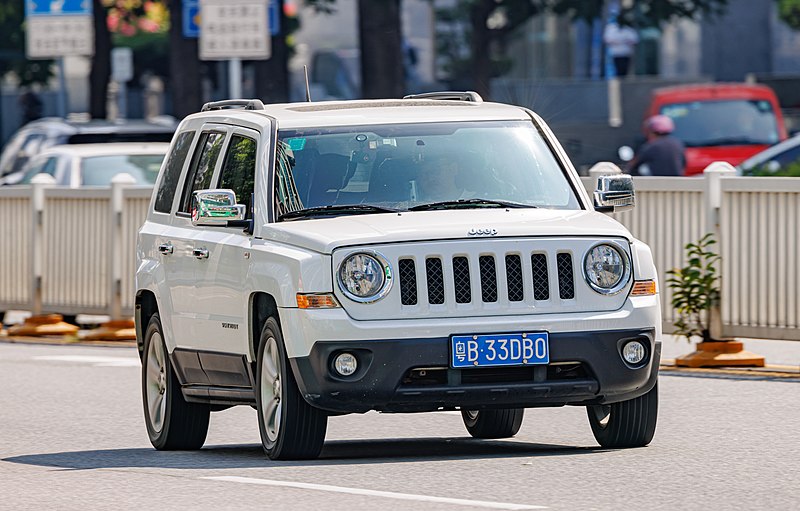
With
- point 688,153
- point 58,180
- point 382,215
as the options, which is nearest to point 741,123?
point 688,153

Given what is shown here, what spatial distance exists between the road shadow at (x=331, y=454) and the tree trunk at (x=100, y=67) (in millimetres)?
34425

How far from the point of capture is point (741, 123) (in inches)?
1097

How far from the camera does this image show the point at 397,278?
903 cm

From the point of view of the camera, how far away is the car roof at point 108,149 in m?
21.2

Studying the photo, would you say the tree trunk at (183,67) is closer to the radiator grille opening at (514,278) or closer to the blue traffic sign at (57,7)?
the blue traffic sign at (57,7)

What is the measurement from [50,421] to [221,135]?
256 centimetres

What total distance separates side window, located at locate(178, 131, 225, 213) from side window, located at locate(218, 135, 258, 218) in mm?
165

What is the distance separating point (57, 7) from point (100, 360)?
1340 cm

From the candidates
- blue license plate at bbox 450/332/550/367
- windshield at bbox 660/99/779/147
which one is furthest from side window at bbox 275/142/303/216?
windshield at bbox 660/99/779/147

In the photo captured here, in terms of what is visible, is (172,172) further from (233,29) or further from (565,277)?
(233,29)

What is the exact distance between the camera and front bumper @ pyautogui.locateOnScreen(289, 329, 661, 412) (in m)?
9.01

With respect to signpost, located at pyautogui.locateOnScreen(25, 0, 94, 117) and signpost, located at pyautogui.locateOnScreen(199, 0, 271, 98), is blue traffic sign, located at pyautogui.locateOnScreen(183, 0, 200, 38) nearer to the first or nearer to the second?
signpost, located at pyautogui.locateOnScreen(25, 0, 94, 117)

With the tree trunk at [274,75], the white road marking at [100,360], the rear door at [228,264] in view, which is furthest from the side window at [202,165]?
the tree trunk at [274,75]

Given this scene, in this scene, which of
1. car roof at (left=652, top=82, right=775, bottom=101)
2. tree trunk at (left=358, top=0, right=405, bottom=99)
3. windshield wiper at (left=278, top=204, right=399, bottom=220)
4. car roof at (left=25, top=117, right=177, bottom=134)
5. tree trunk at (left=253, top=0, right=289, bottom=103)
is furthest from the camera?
tree trunk at (left=253, top=0, right=289, bottom=103)
